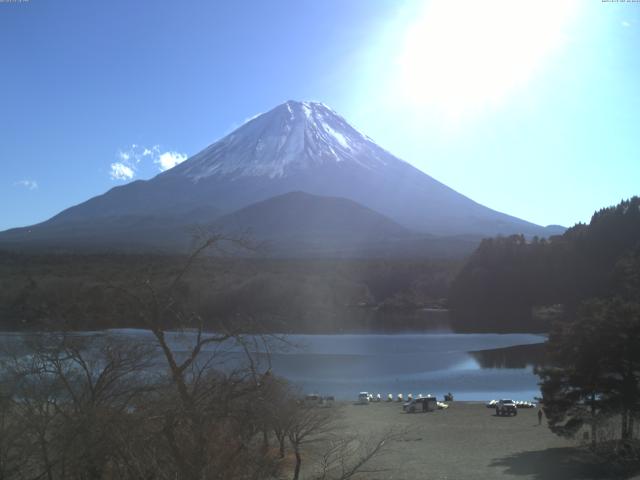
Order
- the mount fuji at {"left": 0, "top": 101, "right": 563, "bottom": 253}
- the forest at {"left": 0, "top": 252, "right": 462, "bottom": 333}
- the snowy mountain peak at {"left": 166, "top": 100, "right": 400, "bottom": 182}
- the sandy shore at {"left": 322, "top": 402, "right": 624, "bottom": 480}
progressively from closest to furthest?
the forest at {"left": 0, "top": 252, "right": 462, "bottom": 333} → the sandy shore at {"left": 322, "top": 402, "right": 624, "bottom": 480} → the mount fuji at {"left": 0, "top": 101, "right": 563, "bottom": 253} → the snowy mountain peak at {"left": 166, "top": 100, "right": 400, "bottom": 182}

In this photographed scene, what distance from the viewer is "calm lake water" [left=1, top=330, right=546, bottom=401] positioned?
2114 cm

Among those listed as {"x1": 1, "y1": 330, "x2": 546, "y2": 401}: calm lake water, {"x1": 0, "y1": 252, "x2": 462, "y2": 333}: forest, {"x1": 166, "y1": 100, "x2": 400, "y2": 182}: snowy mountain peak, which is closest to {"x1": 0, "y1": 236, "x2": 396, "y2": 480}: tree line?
{"x1": 0, "y1": 252, "x2": 462, "y2": 333}: forest

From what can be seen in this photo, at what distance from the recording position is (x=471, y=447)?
12578 millimetres

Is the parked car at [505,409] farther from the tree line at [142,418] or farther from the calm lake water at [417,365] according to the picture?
the tree line at [142,418]

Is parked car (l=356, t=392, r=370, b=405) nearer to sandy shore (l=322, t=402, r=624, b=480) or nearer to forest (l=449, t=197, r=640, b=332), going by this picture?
sandy shore (l=322, t=402, r=624, b=480)

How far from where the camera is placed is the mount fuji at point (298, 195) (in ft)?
230

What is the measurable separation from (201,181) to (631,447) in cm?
7935

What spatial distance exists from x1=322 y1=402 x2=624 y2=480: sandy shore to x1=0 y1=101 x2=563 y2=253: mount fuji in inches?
1798

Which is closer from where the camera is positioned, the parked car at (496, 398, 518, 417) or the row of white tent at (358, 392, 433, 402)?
the parked car at (496, 398, 518, 417)

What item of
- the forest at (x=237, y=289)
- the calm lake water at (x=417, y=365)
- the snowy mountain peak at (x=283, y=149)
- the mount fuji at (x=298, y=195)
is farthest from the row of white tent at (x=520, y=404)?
the snowy mountain peak at (x=283, y=149)

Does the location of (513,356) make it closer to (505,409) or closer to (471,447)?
(505,409)

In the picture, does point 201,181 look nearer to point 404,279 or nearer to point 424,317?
point 404,279

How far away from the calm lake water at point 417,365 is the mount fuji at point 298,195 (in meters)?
32.0

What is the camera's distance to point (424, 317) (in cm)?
4509
